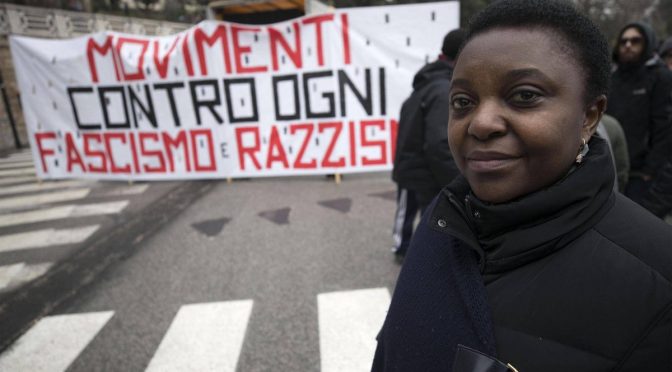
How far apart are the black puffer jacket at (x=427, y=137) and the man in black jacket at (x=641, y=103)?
133cm

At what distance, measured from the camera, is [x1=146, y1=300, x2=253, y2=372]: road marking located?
2.54 meters

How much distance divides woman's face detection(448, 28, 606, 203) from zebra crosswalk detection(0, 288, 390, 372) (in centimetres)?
193

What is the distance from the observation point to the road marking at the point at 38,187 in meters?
7.25

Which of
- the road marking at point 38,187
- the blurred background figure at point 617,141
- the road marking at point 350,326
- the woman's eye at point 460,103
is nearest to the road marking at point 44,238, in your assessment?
the road marking at point 38,187

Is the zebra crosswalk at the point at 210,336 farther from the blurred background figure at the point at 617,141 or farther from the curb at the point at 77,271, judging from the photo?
the blurred background figure at the point at 617,141

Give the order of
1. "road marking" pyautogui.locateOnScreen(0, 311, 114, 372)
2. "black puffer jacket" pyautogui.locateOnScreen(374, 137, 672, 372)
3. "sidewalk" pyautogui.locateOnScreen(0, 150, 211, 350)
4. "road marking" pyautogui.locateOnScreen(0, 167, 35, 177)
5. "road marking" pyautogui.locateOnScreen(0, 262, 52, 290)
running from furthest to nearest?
"road marking" pyautogui.locateOnScreen(0, 167, 35, 177), "road marking" pyautogui.locateOnScreen(0, 262, 52, 290), "sidewalk" pyautogui.locateOnScreen(0, 150, 211, 350), "road marking" pyautogui.locateOnScreen(0, 311, 114, 372), "black puffer jacket" pyautogui.locateOnScreen(374, 137, 672, 372)

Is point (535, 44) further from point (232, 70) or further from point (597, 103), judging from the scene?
point (232, 70)

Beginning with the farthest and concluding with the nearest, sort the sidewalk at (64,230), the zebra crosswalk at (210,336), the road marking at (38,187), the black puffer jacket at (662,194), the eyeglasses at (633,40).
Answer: the road marking at (38,187)
the sidewalk at (64,230)
the eyeglasses at (633,40)
the zebra crosswalk at (210,336)
the black puffer jacket at (662,194)

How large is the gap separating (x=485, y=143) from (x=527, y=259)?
236 mm

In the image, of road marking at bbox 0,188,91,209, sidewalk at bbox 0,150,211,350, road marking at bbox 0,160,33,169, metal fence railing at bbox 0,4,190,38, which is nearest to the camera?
sidewalk at bbox 0,150,211,350

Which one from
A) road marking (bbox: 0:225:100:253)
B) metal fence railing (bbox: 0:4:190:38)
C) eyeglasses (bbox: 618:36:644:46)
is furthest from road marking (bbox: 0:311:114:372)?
→ metal fence railing (bbox: 0:4:190:38)

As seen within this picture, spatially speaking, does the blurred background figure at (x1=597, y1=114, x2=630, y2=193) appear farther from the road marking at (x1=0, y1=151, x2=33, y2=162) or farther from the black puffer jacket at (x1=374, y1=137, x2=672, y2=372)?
the road marking at (x1=0, y1=151, x2=33, y2=162)

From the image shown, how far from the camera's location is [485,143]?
2.72ft

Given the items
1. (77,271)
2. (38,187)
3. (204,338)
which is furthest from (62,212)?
(204,338)
